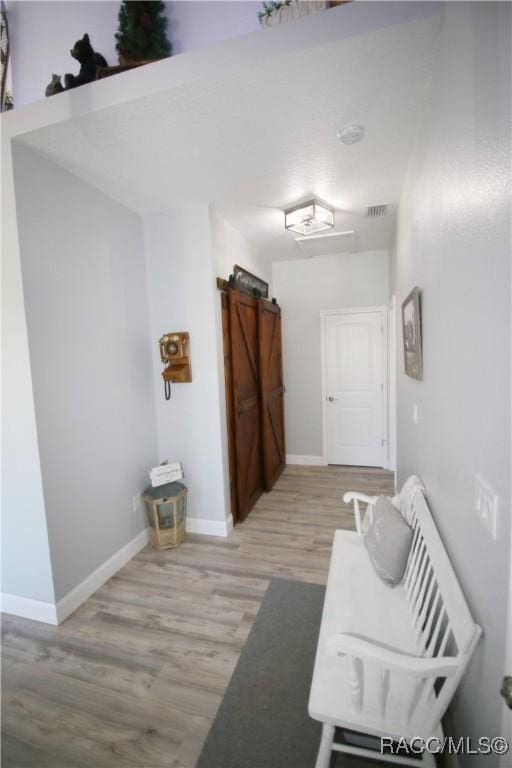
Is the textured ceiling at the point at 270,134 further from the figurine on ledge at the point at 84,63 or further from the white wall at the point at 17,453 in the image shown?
the white wall at the point at 17,453

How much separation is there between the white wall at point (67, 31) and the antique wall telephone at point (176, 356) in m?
1.68

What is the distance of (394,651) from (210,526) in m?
1.92

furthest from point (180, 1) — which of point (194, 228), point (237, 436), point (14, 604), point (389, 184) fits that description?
point (14, 604)

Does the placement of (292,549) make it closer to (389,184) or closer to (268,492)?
(268,492)

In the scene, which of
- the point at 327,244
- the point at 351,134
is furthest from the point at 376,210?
the point at 351,134

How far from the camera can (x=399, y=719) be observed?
0.98 meters

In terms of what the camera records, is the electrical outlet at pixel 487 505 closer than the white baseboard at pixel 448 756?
Yes

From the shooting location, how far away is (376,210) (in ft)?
8.93

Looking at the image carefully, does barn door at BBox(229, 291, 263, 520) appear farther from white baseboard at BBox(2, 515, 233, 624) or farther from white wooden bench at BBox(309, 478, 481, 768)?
white wooden bench at BBox(309, 478, 481, 768)

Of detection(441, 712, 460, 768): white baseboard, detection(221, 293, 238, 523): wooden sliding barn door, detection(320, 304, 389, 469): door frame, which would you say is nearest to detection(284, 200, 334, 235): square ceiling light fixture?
detection(221, 293, 238, 523): wooden sliding barn door

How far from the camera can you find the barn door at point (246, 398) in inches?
112

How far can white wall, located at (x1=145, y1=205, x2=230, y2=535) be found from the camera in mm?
2555

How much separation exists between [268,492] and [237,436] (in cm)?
103

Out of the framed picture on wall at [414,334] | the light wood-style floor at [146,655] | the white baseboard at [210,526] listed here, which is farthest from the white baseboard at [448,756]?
the white baseboard at [210,526]
